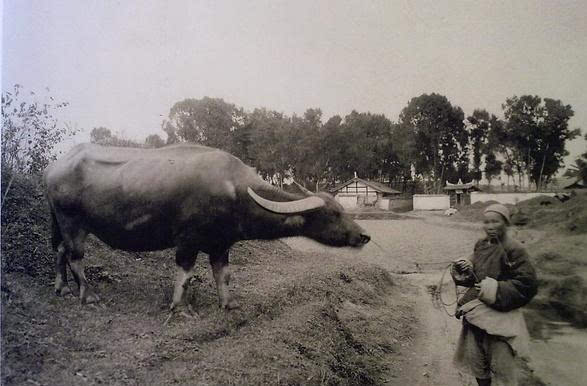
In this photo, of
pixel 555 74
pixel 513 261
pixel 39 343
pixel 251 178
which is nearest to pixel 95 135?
pixel 251 178

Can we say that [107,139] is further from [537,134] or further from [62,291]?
[537,134]

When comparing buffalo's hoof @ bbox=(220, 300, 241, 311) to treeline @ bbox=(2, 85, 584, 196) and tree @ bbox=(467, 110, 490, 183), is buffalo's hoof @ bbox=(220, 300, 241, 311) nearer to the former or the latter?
treeline @ bbox=(2, 85, 584, 196)

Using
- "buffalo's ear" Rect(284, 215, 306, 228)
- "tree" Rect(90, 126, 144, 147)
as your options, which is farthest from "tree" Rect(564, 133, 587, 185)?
"tree" Rect(90, 126, 144, 147)

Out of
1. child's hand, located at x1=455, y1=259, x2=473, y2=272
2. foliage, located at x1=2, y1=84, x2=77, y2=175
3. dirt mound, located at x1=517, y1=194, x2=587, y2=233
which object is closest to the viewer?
child's hand, located at x1=455, y1=259, x2=473, y2=272

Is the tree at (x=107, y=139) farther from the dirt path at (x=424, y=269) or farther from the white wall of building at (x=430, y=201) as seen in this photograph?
the white wall of building at (x=430, y=201)

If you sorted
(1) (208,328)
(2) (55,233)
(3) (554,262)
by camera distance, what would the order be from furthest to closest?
(2) (55,233), (1) (208,328), (3) (554,262)

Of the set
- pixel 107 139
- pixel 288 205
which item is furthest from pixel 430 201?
pixel 107 139
